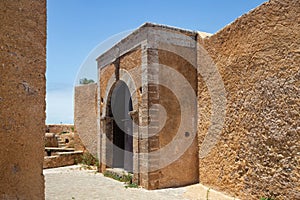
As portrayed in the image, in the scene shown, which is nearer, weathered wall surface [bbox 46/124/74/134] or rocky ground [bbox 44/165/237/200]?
rocky ground [bbox 44/165/237/200]

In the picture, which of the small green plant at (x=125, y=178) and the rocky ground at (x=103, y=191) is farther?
the small green plant at (x=125, y=178)

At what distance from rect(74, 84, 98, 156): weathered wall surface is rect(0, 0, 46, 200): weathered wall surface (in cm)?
1028

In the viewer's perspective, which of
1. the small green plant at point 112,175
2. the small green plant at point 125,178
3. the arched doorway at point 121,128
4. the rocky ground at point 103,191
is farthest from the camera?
the arched doorway at point 121,128

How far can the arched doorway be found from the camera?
10180 mm

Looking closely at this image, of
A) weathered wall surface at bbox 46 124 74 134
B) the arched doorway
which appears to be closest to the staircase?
weathered wall surface at bbox 46 124 74 134

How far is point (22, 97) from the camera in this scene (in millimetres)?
2143

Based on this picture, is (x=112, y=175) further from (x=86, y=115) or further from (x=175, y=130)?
(x=86, y=115)

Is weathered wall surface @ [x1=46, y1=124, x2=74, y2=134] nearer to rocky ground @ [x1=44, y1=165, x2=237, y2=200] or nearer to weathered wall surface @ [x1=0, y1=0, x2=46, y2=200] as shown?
rocky ground @ [x1=44, y1=165, x2=237, y2=200]

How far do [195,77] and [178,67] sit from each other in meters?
0.54

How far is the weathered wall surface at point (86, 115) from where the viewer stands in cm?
1269

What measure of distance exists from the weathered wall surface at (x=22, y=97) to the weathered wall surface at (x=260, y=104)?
420 cm

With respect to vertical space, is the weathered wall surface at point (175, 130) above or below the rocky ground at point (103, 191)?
above

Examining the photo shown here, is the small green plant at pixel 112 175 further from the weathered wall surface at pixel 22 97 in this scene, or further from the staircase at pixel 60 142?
the weathered wall surface at pixel 22 97

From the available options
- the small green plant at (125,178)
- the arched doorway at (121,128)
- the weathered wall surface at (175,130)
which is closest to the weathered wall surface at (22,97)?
the weathered wall surface at (175,130)
